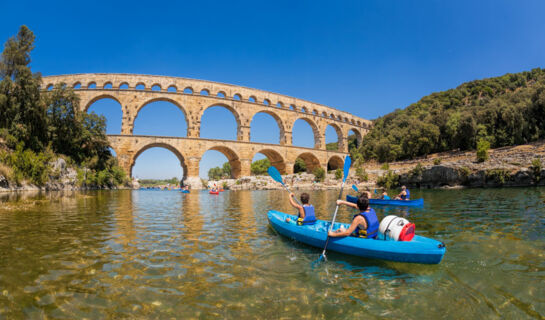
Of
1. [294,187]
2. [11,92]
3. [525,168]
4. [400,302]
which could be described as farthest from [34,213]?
[525,168]

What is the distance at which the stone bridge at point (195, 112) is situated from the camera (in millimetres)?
28406

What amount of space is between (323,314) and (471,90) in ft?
188

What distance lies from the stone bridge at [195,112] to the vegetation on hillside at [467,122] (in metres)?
10.9

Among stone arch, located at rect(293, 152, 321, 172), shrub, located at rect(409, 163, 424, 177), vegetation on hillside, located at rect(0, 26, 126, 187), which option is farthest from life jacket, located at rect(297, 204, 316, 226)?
stone arch, located at rect(293, 152, 321, 172)

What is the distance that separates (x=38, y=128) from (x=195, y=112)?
14.0 m

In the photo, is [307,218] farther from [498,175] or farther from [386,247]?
[498,175]

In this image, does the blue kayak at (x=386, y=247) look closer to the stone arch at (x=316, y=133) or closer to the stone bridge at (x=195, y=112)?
the stone bridge at (x=195, y=112)

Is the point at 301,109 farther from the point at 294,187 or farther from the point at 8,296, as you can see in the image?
the point at 8,296

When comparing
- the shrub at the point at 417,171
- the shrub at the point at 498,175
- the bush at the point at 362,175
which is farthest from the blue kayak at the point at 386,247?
the bush at the point at 362,175

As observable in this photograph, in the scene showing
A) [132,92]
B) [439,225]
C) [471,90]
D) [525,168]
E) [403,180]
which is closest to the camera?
[439,225]

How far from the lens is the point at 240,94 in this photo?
1325 inches

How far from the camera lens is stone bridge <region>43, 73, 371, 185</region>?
93.2 ft

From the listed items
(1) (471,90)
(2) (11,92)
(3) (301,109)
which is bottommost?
(2) (11,92)

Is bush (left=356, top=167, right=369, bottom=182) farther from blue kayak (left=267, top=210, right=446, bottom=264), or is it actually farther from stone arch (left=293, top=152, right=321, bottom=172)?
blue kayak (left=267, top=210, right=446, bottom=264)
